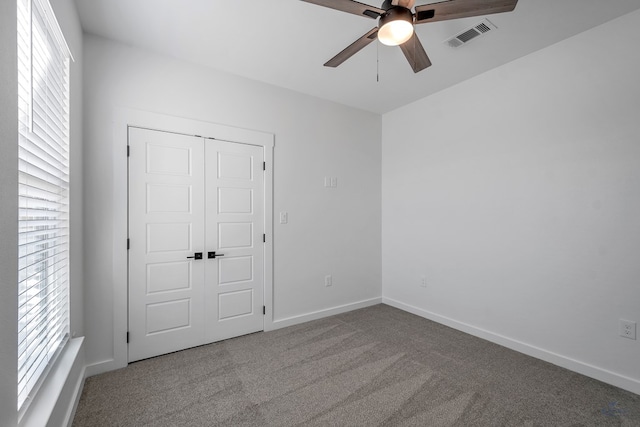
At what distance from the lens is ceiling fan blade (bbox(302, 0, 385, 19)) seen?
1.60 meters

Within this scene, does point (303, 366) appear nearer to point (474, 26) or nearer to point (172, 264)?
point (172, 264)

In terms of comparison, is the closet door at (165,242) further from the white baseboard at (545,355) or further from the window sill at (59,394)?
the white baseboard at (545,355)

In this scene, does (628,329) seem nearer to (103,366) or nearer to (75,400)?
(75,400)

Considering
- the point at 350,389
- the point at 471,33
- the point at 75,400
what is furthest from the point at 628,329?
the point at 75,400

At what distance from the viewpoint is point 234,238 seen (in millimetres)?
3117

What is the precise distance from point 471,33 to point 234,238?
2857 millimetres

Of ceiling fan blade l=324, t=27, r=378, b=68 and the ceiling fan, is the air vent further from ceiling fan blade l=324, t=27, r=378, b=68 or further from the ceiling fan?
ceiling fan blade l=324, t=27, r=378, b=68

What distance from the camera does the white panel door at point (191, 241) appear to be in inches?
103

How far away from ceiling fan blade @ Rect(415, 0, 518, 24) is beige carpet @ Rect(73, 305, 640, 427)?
8.08 ft

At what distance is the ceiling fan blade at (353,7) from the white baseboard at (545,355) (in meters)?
3.08

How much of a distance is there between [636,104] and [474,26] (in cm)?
134

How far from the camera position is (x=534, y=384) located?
7.42ft

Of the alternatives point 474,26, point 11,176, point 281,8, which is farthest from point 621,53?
point 11,176

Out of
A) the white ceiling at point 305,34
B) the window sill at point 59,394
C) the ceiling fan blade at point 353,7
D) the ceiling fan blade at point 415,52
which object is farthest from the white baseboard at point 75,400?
the ceiling fan blade at point 415,52
